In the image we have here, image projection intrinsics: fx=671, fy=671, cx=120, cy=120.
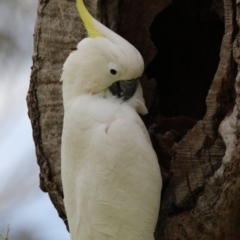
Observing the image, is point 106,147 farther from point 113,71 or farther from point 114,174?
point 113,71

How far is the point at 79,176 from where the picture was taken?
1802 millimetres

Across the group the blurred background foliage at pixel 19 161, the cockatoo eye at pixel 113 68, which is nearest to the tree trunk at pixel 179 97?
the cockatoo eye at pixel 113 68

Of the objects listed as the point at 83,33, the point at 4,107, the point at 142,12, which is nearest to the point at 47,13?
the point at 83,33

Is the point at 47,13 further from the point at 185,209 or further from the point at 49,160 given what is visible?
the point at 185,209

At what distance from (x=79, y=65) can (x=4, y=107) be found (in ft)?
4.75

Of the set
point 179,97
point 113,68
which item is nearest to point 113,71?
point 113,68

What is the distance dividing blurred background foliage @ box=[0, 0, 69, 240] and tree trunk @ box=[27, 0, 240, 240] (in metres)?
0.98

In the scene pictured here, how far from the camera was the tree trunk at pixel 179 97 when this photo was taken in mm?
1765

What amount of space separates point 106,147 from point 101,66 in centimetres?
22

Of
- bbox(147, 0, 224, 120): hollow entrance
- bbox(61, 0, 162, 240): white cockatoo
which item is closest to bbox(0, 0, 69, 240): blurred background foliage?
bbox(147, 0, 224, 120): hollow entrance

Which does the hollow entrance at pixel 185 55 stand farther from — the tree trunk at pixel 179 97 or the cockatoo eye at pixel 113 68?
the cockatoo eye at pixel 113 68

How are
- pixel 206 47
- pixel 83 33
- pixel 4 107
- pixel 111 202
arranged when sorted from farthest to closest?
pixel 4 107 → pixel 206 47 → pixel 83 33 → pixel 111 202

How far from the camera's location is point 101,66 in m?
1.78

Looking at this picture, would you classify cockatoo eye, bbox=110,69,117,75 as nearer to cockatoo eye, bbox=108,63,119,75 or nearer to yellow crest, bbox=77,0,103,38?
cockatoo eye, bbox=108,63,119,75
